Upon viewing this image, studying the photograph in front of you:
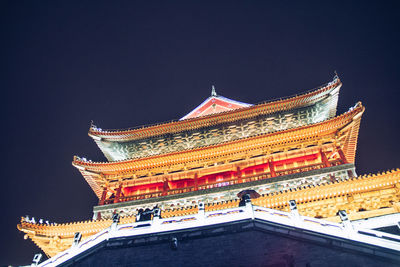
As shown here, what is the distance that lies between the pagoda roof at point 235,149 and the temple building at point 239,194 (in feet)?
0.16

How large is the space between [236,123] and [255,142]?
309 centimetres

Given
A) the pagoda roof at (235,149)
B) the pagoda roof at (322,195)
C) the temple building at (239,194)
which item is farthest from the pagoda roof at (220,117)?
the pagoda roof at (322,195)

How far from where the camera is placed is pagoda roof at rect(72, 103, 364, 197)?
47.1ft

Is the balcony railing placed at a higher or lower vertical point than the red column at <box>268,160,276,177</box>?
lower

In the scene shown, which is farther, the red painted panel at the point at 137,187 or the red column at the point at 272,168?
the red painted panel at the point at 137,187

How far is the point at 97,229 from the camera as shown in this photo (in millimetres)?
11961

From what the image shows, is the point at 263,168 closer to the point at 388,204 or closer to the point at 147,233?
the point at 388,204

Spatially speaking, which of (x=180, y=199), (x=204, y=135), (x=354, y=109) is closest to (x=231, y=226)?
(x=180, y=199)

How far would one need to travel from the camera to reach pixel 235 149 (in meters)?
15.1

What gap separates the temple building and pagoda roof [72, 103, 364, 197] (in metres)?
0.05

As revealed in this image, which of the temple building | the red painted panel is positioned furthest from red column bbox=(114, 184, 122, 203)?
the red painted panel

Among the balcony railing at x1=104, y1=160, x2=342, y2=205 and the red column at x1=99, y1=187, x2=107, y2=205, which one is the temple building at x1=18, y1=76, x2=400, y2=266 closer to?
the balcony railing at x1=104, y1=160, x2=342, y2=205

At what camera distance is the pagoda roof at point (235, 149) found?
14.3 m

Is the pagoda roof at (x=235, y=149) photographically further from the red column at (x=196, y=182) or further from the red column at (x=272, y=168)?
the red column at (x=272, y=168)
